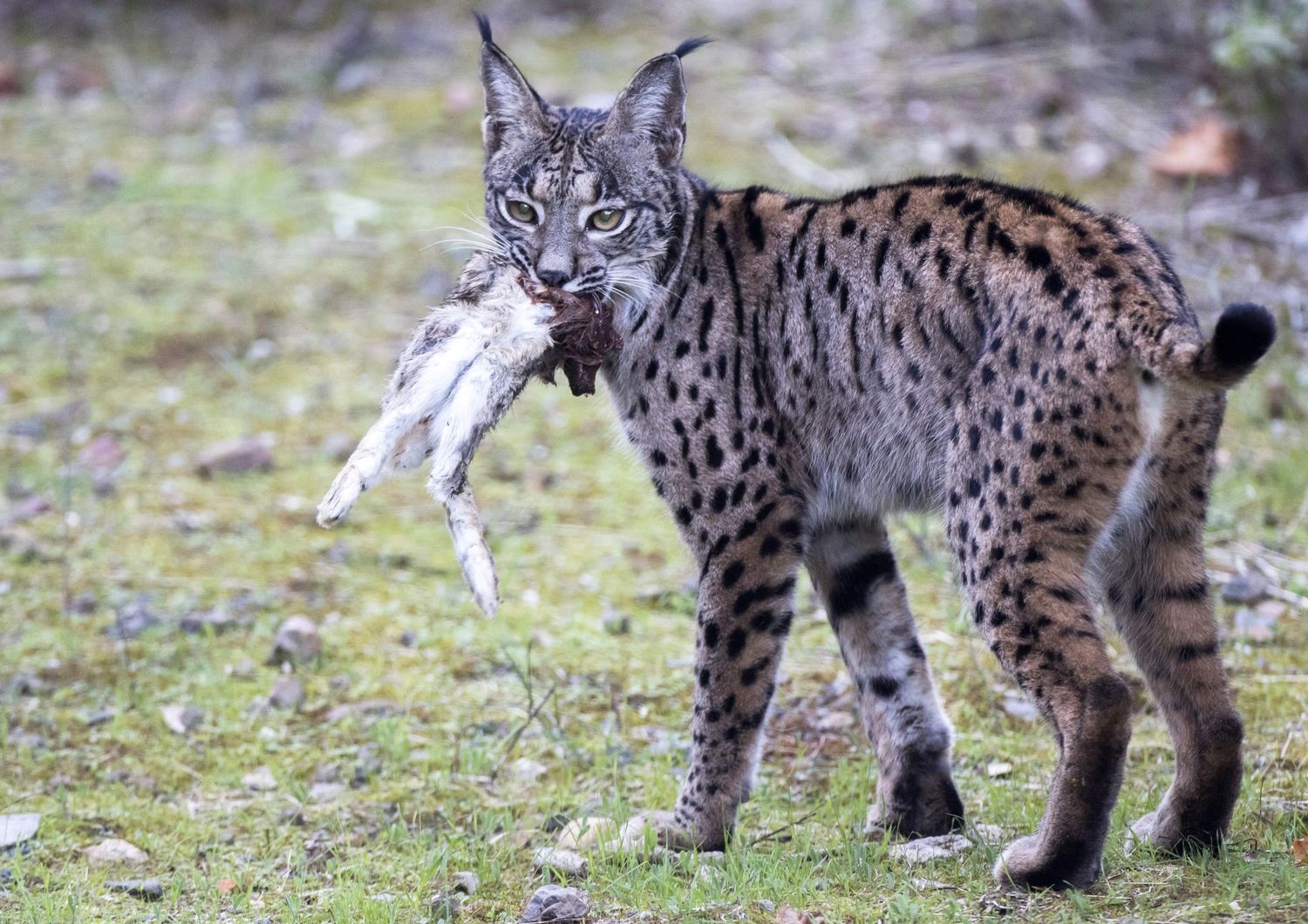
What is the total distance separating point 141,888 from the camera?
4.89 m

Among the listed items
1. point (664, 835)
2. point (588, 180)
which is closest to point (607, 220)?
point (588, 180)

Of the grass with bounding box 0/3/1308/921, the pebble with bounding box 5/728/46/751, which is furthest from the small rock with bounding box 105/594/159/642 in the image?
the pebble with bounding box 5/728/46/751

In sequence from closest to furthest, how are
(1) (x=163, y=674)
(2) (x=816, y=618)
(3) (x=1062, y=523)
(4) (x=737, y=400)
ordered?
(3) (x=1062, y=523) → (4) (x=737, y=400) → (1) (x=163, y=674) → (2) (x=816, y=618)

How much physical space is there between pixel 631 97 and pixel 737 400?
120 cm

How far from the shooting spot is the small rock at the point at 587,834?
502 cm

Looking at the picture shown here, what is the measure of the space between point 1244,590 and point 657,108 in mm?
3228

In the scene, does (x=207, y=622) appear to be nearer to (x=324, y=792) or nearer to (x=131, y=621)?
(x=131, y=621)

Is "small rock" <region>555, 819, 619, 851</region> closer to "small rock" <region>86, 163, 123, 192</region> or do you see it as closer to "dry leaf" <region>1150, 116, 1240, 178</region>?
"dry leaf" <region>1150, 116, 1240, 178</region>

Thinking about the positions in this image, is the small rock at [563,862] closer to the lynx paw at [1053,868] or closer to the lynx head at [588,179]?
the lynx paw at [1053,868]

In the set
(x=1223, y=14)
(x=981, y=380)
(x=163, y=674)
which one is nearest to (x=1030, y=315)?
(x=981, y=380)

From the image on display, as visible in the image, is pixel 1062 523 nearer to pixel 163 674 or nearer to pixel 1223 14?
pixel 163 674

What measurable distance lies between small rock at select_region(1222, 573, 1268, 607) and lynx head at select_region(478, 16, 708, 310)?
289 centimetres

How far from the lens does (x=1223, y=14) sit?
32.3 feet

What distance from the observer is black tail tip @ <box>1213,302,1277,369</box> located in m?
4.01
